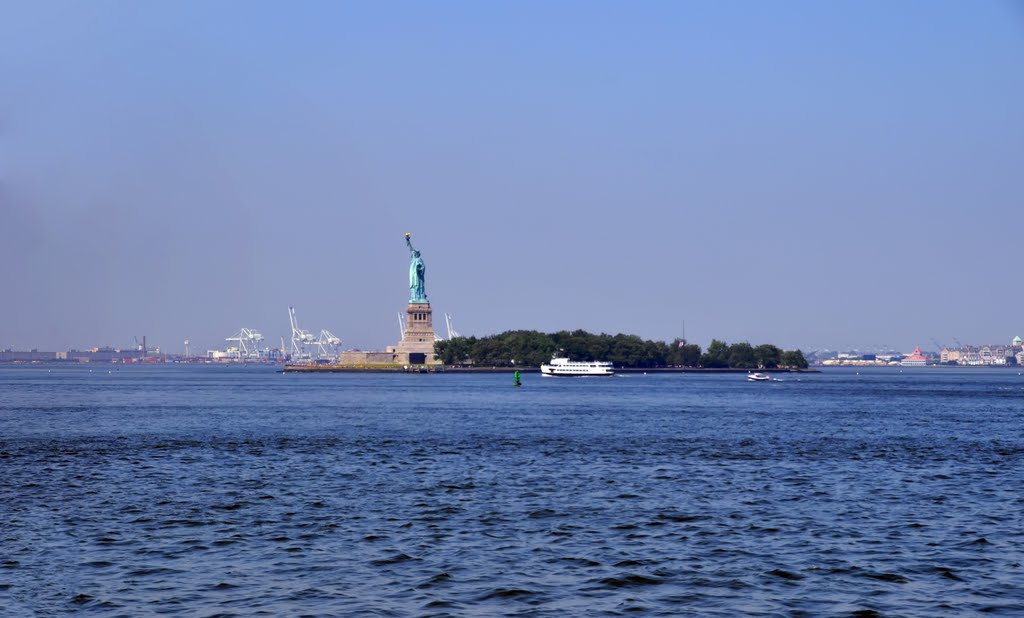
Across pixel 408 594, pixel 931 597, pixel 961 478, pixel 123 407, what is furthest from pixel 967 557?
pixel 123 407

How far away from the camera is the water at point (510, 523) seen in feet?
70.3

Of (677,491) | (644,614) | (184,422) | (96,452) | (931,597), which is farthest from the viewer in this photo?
(184,422)

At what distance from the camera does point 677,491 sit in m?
36.3

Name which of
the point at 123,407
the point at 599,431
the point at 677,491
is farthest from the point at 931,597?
the point at 123,407

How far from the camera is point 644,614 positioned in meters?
20.2

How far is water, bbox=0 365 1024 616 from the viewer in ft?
70.3

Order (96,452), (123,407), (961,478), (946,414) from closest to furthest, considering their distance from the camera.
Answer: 1. (961,478)
2. (96,452)
3. (946,414)
4. (123,407)

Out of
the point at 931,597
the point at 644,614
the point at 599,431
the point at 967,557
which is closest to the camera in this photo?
the point at 644,614

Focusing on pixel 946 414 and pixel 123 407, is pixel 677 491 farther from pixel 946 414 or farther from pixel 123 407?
pixel 123 407

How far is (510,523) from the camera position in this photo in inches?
1162

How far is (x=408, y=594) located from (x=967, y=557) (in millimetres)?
11795

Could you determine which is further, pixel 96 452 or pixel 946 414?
pixel 946 414

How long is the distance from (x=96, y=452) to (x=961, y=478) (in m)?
33.5

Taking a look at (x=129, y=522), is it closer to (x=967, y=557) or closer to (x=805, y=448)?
(x=967, y=557)
